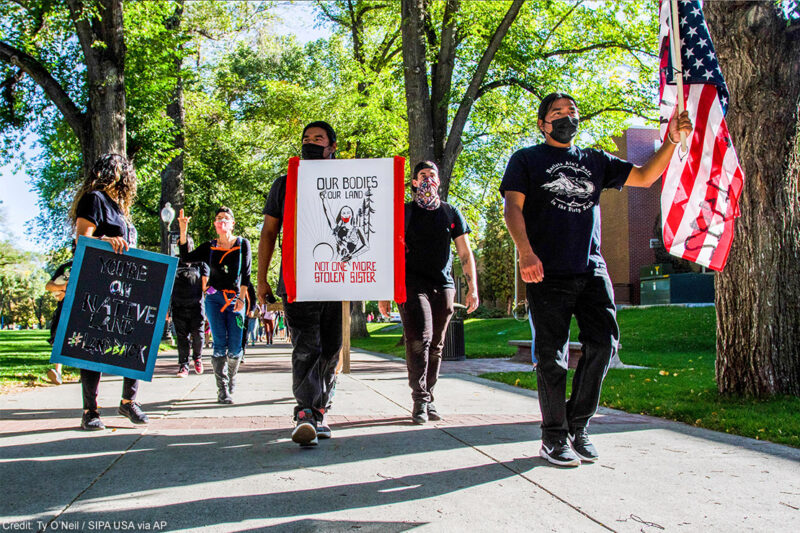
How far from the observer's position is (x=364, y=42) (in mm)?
27781

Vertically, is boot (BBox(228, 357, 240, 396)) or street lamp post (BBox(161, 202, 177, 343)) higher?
street lamp post (BBox(161, 202, 177, 343))

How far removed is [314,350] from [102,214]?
6.54 ft

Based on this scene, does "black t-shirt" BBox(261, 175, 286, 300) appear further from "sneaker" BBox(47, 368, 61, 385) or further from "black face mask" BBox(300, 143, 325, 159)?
"sneaker" BBox(47, 368, 61, 385)

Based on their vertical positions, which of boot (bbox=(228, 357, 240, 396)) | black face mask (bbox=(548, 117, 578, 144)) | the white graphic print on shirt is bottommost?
boot (bbox=(228, 357, 240, 396))

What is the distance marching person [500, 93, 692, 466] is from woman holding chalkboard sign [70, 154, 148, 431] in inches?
119

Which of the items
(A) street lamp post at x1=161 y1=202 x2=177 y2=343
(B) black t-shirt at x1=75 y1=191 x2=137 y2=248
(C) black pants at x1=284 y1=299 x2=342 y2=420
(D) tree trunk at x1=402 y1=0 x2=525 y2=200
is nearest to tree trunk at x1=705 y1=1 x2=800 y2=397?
(C) black pants at x1=284 y1=299 x2=342 y2=420

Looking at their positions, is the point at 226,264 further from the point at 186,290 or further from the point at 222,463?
the point at 222,463

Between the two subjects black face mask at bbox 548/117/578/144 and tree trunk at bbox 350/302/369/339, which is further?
tree trunk at bbox 350/302/369/339

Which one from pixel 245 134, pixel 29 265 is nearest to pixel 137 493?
pixel 245 134

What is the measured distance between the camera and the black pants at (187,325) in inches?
395

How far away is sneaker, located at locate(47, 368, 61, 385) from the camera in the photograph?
8.63m

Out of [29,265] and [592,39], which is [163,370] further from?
[29,265]

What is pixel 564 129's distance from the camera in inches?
165

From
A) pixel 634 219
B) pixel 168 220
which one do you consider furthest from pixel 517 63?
pixel 634 219
